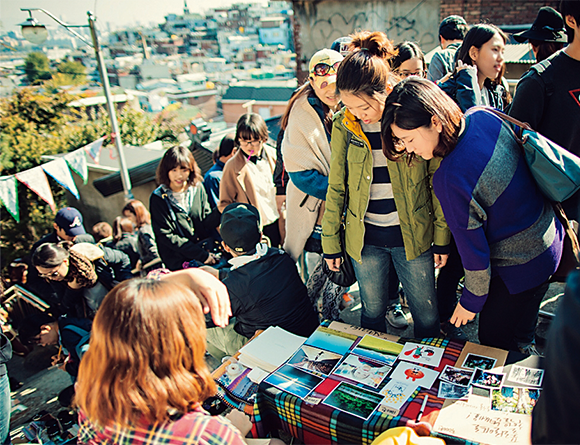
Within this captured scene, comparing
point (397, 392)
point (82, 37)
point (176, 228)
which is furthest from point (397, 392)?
point (82, 37)

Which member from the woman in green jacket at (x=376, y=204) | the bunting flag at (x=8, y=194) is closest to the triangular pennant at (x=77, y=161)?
the bunting flag at (x=8, y=194)

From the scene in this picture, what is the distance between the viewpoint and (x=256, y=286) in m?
2.34

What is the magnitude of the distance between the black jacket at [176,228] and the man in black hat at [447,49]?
2193 mm

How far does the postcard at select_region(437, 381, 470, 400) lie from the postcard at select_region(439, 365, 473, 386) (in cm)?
2

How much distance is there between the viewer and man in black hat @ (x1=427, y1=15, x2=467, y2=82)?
10.6ft

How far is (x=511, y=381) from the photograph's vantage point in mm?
1641

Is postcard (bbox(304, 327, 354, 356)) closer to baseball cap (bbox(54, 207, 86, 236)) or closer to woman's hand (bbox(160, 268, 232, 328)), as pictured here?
woman's hand (bbox(160, 268, 232, 328))

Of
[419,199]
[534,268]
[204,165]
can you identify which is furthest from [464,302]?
[204,165]

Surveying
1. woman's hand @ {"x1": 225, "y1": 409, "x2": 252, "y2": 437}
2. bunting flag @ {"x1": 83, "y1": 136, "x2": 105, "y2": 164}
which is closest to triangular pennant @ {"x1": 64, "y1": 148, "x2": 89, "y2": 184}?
bunting flag @ {"x1": 83, "y1": 136, "x2": 105, "y2": 164}

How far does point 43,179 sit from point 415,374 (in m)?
7.58

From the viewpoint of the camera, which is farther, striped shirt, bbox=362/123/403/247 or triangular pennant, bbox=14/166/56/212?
triangular pennant, bbox=14/166/56/212

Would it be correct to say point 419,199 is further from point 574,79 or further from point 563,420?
point 563,420

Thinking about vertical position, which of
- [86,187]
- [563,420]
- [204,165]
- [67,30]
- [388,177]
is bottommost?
[86,187]

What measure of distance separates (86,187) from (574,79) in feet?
43.8
